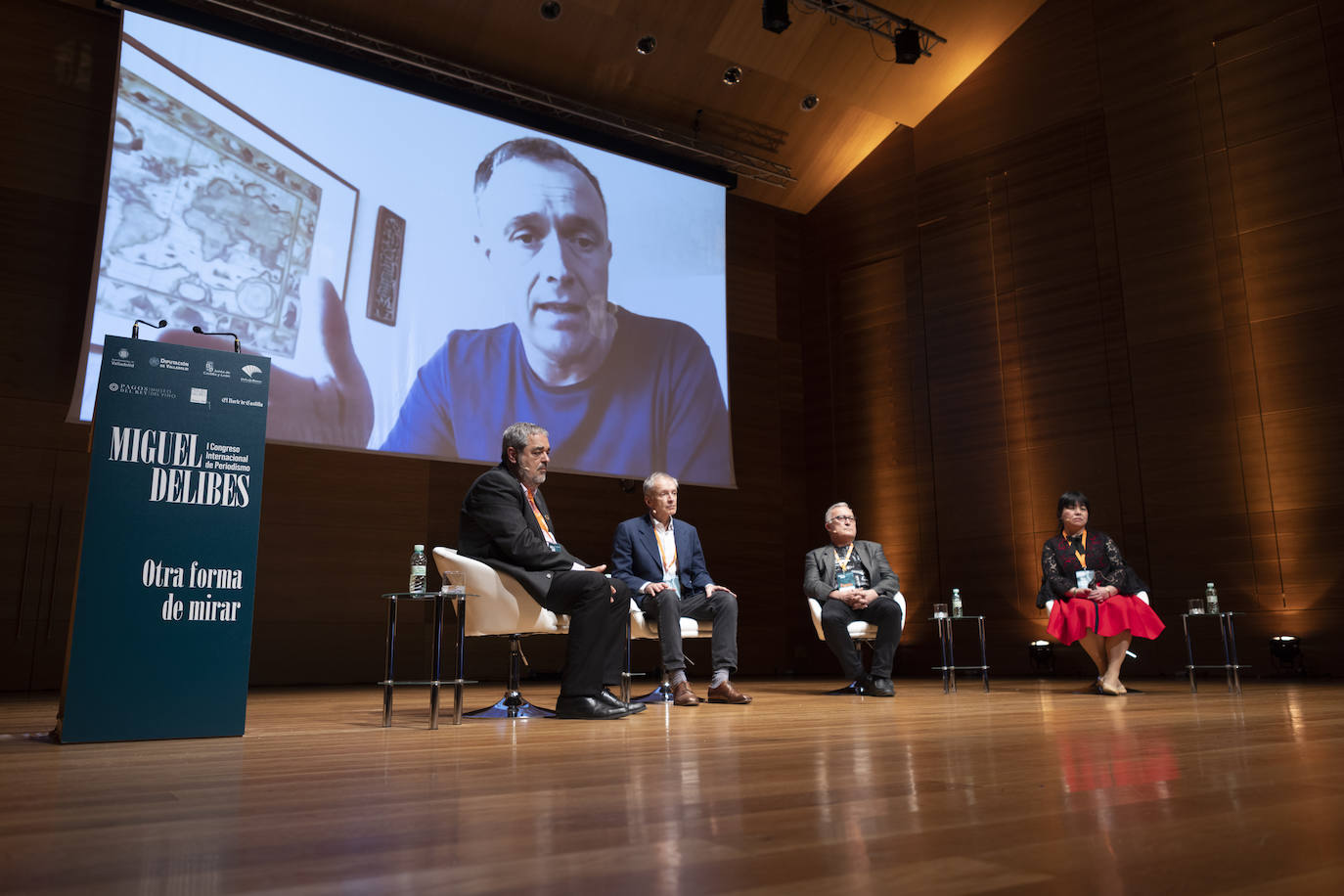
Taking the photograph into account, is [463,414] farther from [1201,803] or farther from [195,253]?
[1201,803]

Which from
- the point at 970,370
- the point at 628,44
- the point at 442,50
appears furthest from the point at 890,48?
the point at 442,50

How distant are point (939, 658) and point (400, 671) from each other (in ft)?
13.9

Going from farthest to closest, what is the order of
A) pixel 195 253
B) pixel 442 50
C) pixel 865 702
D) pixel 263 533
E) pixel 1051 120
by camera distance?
pixel 1051 120 < pixel 442 50 < pixel 263 533 < pixel 195 253 < pixel 865 702

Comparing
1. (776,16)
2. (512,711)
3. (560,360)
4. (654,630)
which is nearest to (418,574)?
(512,711)

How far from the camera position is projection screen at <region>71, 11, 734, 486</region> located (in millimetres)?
5594

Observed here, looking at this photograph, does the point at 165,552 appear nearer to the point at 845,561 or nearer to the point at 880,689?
the point at 880,689

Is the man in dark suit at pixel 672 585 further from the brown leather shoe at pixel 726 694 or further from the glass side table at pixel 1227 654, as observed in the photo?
the glass side table at pixel 1227 654

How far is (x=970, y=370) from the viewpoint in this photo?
7.91m

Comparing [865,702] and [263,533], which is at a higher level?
[263,533]

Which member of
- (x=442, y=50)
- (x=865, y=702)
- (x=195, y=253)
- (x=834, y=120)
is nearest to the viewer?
(x=865, y=702)

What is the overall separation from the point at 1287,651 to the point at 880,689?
2766 millimetres

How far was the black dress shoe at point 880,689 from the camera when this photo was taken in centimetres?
498

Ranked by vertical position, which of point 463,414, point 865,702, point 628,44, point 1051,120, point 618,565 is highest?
point 628,44

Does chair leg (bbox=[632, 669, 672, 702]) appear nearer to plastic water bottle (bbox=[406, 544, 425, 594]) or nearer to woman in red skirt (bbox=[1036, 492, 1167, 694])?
plastic water bottle (bbox=[406, 544, 425, 594])
